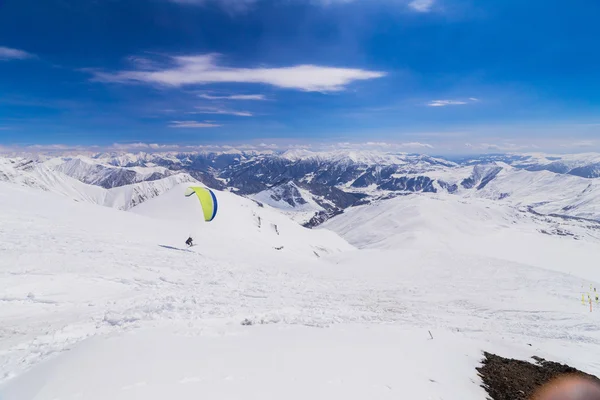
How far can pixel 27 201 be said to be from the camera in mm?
35469


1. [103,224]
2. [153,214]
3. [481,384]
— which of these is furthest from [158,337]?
[153,214]

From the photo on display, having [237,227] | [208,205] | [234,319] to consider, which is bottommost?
[237,227]

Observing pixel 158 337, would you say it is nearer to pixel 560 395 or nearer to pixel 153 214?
pixel 560 395

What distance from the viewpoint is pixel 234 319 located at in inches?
537

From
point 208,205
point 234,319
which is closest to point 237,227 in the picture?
point 208,205

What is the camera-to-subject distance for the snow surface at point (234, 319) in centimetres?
790

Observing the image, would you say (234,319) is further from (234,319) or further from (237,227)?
Answer: (237,227)

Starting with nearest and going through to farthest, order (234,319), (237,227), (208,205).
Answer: (234,319), (208,205), (237,227)

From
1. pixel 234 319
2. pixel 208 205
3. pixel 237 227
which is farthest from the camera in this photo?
pixel 237 227

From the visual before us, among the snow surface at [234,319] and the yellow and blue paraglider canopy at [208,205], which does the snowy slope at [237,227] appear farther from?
the snow surface at [234,319]

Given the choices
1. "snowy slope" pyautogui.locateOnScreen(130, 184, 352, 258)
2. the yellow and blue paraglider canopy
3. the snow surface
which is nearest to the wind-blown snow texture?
the snow surface

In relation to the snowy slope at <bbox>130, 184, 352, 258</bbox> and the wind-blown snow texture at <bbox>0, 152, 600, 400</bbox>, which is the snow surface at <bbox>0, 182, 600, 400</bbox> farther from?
the snowy slope at <bbox>130, 184, 352, 258</bbox>

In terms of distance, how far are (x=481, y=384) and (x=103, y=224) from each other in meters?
34.5

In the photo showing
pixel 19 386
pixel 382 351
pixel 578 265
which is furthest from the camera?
pixel 578 265
